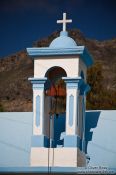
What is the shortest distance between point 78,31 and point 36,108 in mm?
57936

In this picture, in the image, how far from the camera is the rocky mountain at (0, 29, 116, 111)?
167ft

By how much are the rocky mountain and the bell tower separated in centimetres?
2999

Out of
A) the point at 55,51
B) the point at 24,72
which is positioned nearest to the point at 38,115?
the point at 55,51

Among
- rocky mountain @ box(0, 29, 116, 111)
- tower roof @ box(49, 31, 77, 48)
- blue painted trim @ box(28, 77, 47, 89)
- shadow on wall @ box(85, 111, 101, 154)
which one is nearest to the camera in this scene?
blue painted trim @ box(28, 77, 47, 89)

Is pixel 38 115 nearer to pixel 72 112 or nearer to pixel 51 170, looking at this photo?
pixel 72 112

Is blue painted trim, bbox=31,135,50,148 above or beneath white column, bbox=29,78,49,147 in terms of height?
beneath

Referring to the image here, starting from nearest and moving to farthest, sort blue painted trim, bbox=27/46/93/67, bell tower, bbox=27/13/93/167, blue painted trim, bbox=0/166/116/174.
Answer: blue painted trim, bbox=0/166/116/174
bell tower, bbox=27/13/93/167
blue painted trim, bbox=27/46/93/67

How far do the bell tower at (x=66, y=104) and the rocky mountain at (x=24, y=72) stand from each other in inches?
1181

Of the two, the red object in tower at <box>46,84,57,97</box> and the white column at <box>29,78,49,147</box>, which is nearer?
the white column at <box>29,78,49,147</box>

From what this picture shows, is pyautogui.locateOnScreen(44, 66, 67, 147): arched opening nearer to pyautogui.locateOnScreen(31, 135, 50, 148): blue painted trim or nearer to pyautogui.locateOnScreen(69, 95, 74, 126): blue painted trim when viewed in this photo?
pyautogui.locateOnScreen(31, 135, 50, 148): blue painted trim

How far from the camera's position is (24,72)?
5938 cm

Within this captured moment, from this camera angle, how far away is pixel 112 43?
69.6 metres

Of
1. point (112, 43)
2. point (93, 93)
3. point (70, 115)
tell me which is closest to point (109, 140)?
point (70, 115)

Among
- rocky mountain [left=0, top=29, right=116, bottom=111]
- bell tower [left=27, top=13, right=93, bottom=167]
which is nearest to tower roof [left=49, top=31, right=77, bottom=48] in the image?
bell tower [left=27, top=13, right=93, bottom=167]
